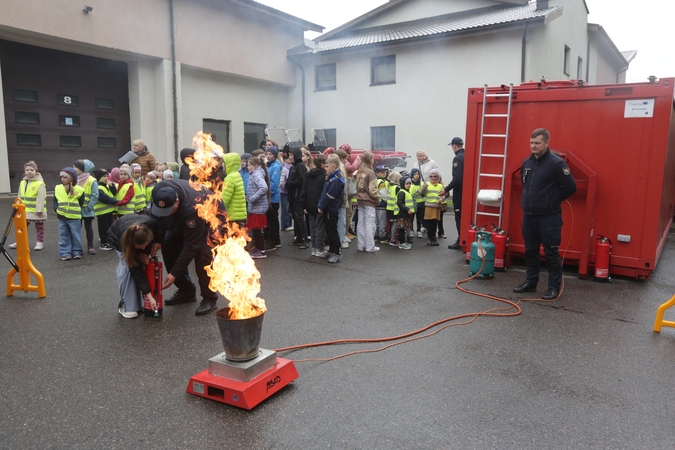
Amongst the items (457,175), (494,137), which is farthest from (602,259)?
(457,175)

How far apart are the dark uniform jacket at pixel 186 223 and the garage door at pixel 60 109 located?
13.1m

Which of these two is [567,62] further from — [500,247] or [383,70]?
[500,247]

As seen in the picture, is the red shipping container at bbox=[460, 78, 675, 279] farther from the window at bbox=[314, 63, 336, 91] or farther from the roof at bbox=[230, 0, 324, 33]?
the window at bbox=[314, 63, 336, 91]

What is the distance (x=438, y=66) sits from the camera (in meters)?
21.3

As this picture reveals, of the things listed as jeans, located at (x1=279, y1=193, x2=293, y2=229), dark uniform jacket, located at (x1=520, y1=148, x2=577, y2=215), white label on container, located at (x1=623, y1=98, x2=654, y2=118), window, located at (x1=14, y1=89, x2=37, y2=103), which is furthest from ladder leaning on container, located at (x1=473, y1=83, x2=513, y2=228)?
window, located at (x1=14, y1=89, x2=37, y2=103)

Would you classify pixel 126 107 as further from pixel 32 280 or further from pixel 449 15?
pixel 449 15

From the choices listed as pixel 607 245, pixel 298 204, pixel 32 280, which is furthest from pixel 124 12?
pixel 607 245

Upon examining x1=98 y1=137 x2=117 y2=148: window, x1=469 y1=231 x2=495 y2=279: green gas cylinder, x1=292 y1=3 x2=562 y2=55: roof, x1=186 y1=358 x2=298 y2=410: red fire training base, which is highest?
x1=292 y1=3 x2=562 y2=55: roof

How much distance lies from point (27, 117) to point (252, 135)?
9928mm

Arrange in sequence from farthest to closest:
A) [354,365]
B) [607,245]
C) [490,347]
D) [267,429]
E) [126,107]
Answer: [126,107] < [607,245] < [490,347] < [354,365] < [267,429]

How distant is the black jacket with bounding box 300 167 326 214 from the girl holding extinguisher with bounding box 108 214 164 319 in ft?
11.5

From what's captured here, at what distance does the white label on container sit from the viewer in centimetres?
682

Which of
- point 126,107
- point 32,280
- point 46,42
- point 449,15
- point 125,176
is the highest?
point 449,15

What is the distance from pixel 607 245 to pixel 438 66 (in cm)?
1588
